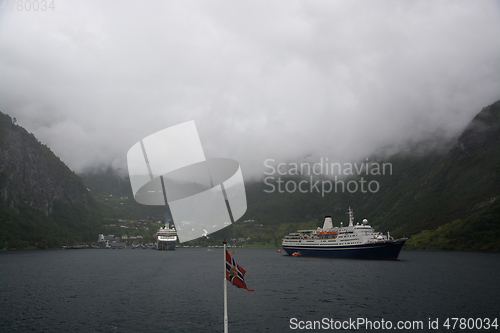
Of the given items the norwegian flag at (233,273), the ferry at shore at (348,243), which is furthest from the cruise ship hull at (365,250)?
the norwegian flag at (233,273)

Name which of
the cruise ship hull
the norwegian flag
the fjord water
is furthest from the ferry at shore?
the norwegian flag

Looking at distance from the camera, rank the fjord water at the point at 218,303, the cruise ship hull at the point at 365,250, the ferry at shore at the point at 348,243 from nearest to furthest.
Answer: the fjord water at the point at 218,303, the cruise ship hull at the point at 365,250, the ferry at shore at the point at 348,243

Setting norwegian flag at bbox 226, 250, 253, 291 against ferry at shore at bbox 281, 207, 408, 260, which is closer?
norwegian flag at bbox 226, 250, 253, 291

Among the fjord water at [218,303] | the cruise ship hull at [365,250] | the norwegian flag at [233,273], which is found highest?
the norwegian flag at [233,273]

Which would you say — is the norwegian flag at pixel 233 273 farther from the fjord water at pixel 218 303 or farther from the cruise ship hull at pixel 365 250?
the cruise ship hull at pixel 365 250

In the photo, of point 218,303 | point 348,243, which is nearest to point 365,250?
point 348,243

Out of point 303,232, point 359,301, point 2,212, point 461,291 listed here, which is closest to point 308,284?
point 359,301

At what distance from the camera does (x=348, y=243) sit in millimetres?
109938

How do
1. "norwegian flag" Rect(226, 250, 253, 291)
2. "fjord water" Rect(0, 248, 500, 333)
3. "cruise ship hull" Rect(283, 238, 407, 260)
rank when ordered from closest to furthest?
"norwegian flag" Rect(226, 250, 253, 291) → "fjord water" Rect(0, 248, 500, 333) → "cruise ship hull" Rect(283, 238, 407, 260)

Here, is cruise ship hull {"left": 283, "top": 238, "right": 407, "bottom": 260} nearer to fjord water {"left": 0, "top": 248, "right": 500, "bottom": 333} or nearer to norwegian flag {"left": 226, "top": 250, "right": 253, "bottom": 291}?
fjord water {"left": 0, "top": 248, "right": 500, "bottom": 333}

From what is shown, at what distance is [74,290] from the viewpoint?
47281mm

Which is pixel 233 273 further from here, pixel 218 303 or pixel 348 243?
pixel 348 243

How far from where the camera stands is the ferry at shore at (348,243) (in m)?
102

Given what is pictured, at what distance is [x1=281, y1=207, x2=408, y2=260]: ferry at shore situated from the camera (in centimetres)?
10181
